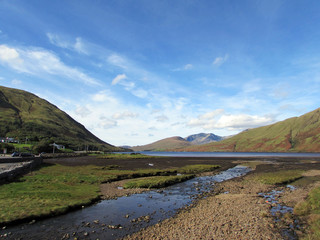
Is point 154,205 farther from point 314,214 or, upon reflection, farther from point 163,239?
point 314,214

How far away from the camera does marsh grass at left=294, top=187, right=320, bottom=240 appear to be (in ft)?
57.4

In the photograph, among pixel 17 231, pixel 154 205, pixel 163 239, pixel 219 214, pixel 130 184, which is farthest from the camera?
pixel 130 184

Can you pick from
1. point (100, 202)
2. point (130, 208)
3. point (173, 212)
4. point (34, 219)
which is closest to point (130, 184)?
point (100, 202)

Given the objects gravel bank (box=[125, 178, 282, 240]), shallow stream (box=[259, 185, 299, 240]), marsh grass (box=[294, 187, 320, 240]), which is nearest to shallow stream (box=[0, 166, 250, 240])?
gravel bank (box=[125, 178, 282, 240])

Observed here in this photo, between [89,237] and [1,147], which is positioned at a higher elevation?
[1,147]

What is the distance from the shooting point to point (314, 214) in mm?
22156

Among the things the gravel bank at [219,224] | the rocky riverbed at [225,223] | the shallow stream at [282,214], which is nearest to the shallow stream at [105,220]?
the gravel bank at [219,224]

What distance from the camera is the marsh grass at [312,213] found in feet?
57.4

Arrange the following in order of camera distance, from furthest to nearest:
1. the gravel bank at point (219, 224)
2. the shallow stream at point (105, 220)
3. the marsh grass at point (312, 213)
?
the shallow stream at point (105, 220) < the gravel bank at point (219, 224) < the marsh grass at point (312, 213)

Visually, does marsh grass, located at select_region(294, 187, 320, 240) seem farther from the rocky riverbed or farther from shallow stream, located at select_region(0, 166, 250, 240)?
shallow stream, located at select_region(0, 166, 250, 240)

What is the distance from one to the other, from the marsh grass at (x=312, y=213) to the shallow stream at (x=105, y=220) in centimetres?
1365

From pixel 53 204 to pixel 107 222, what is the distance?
30.2 ft

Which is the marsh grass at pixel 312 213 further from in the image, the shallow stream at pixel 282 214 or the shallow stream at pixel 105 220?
the shallow stream at pixel 105 220

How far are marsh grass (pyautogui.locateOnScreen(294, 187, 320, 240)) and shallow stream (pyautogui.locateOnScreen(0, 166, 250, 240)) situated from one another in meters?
13.6
